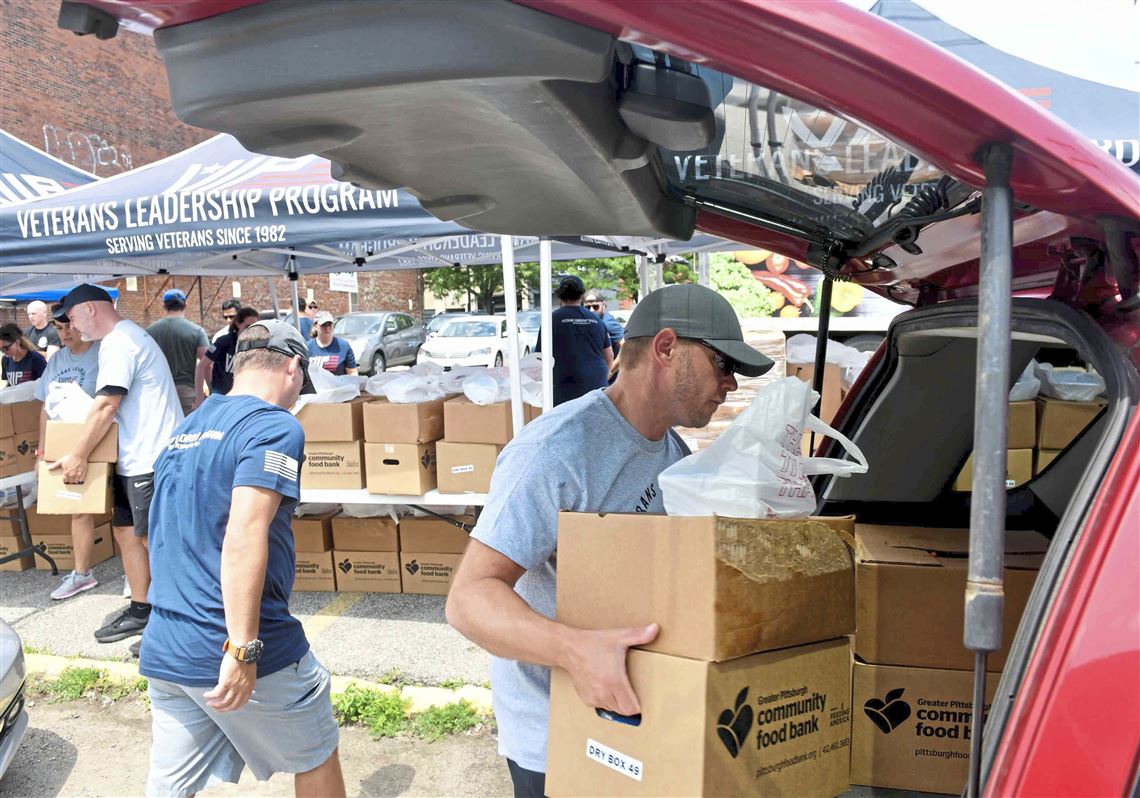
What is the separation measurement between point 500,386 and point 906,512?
3157 millimetres

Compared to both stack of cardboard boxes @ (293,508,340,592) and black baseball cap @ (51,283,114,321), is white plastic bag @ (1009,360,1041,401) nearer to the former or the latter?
stack of cardboard boxes @ (293,508,340,592)

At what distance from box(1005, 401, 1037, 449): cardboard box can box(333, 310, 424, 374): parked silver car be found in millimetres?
15686

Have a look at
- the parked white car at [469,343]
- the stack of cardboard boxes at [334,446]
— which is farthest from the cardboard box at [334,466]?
the parked white car at [469,343]

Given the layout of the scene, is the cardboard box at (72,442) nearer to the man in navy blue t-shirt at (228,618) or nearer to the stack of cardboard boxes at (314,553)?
the stack of cardboard boxes at (314,553)

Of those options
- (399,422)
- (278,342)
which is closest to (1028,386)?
(278,342)

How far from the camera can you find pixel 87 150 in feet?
64.1

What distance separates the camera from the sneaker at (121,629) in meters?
4.75

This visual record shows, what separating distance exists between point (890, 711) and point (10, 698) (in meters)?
3.27

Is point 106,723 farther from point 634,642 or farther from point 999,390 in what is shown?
point 999,390

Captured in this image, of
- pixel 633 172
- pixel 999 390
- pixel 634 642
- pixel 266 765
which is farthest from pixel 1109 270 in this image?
pixel 266 765

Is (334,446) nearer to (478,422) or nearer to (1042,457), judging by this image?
Answer: (478,422)

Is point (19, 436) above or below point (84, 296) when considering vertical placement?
below

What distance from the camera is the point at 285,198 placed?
4773 mm

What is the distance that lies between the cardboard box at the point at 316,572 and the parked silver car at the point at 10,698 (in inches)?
87.2
